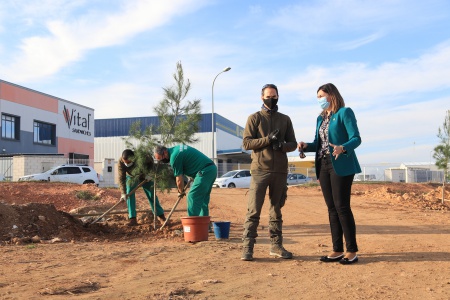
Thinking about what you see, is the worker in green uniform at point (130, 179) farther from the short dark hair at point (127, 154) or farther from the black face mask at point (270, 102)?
the black face mask at point (270, 102)

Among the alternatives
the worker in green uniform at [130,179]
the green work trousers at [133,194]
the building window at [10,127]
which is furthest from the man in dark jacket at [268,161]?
the building window at [10,127]

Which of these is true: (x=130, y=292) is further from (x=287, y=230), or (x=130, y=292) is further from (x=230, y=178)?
(x=230, y=178)

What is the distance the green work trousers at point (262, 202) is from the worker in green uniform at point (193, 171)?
1.85 meters

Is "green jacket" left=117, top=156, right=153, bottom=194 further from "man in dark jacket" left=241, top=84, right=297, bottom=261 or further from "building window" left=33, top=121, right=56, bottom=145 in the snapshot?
"building window" left=33, top=121, right=56, bottom=145

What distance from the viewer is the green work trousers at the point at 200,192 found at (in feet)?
23.4

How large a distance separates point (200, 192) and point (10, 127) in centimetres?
3049

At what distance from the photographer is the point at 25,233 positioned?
26.0 feet

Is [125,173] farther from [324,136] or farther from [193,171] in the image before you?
[324,136]

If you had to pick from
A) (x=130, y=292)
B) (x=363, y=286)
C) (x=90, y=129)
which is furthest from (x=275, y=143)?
(x=90, y=129)

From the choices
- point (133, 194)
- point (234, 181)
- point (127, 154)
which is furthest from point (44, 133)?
point (127, 154)

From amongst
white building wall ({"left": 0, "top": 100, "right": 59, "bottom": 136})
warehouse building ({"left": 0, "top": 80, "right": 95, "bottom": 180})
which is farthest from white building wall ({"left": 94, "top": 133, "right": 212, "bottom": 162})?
white building wall ({"left": 0, "top": 100, "right": 59, "bottom": 136})

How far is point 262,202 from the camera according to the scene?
5402mm

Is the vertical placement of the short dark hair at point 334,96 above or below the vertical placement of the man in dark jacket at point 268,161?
above

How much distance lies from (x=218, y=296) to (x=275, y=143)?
80.2 inches
